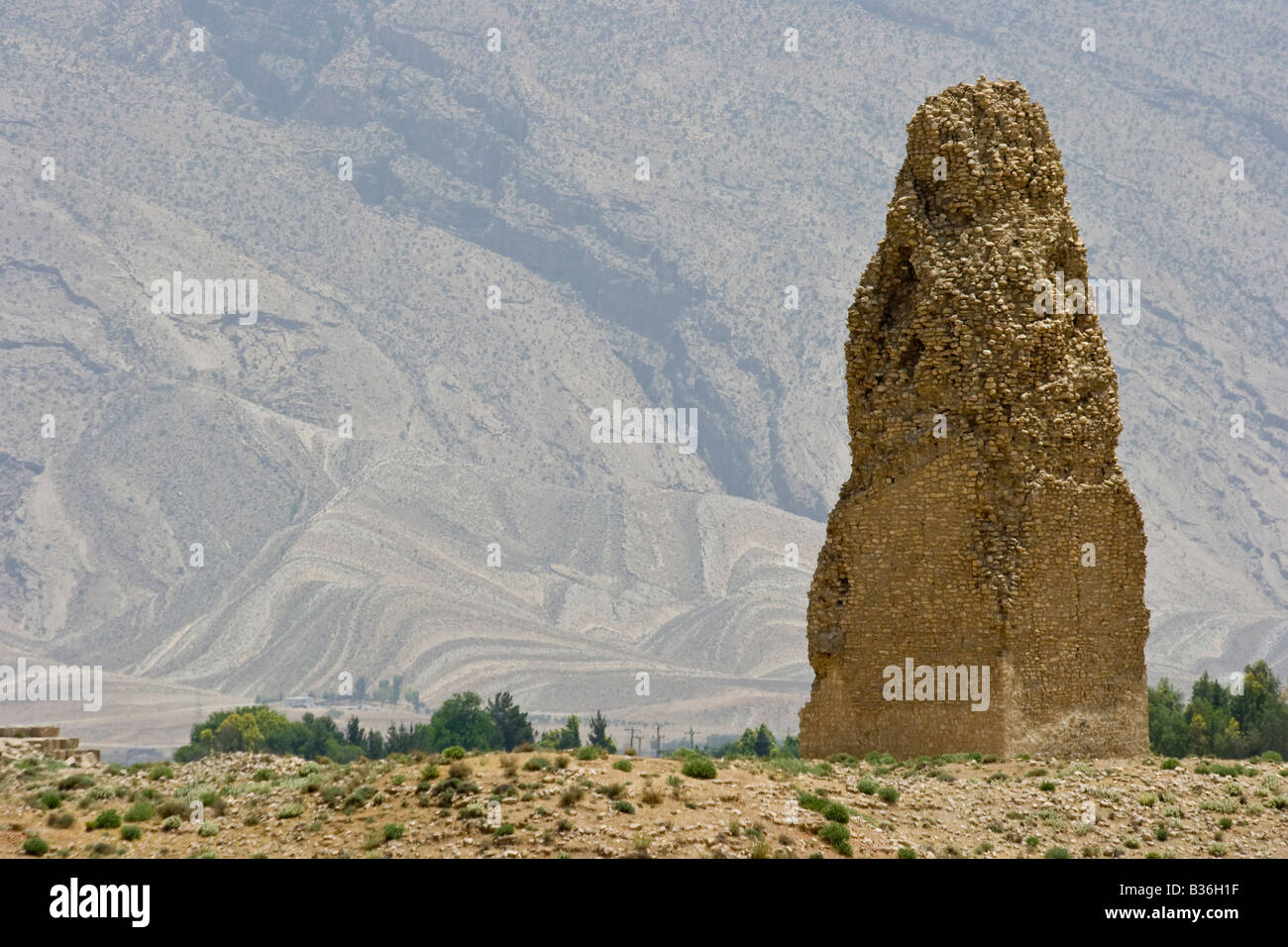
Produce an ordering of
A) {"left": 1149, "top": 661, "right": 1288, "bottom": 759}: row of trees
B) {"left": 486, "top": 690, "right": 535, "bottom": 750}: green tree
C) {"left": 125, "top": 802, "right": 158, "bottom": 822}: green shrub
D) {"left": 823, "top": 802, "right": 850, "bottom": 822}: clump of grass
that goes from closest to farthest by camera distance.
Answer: {"left": 823, "top": 802, "right": 850, "bottom": 822}: clump of grass → {"left": 125, "top": 802, "right": 158, "bottom": 822}: green shrub → {"left": 1149, "top": 661, "right": 1288, "bottom": 759}: row of trees → {"left": 486, "top": 690, "right": 535, "bottom": 750}: green tree

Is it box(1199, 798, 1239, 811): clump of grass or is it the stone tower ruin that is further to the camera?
the stone tower ruin

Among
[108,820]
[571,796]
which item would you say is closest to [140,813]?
[108,820]

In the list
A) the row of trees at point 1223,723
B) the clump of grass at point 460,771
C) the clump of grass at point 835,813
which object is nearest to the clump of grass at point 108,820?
the clump of grass at point 460,771

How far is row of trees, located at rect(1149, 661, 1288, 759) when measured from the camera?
201ft

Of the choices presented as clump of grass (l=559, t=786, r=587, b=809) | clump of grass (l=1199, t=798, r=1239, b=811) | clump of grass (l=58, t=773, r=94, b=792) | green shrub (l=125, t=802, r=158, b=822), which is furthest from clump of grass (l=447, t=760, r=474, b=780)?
clump of grass (l=1199, t=798, r=1239, b=811)

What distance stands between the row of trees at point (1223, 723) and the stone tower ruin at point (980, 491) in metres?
27.2

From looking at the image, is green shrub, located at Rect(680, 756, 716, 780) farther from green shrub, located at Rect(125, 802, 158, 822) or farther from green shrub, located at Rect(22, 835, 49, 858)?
green shrub, located at Rect(22, 835, 49, 858)

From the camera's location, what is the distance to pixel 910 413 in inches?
1135

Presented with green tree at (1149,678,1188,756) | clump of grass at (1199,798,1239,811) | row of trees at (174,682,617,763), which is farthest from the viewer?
row of trees at (174,682,617,763)

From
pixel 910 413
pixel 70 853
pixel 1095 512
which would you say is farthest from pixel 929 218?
pixel 70 853

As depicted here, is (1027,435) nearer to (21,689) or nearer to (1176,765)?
(1176,765)

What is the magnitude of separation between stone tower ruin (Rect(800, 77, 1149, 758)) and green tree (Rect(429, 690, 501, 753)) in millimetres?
62759

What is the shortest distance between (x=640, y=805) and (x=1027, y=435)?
30.9 feet

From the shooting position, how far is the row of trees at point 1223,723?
61.2 m
